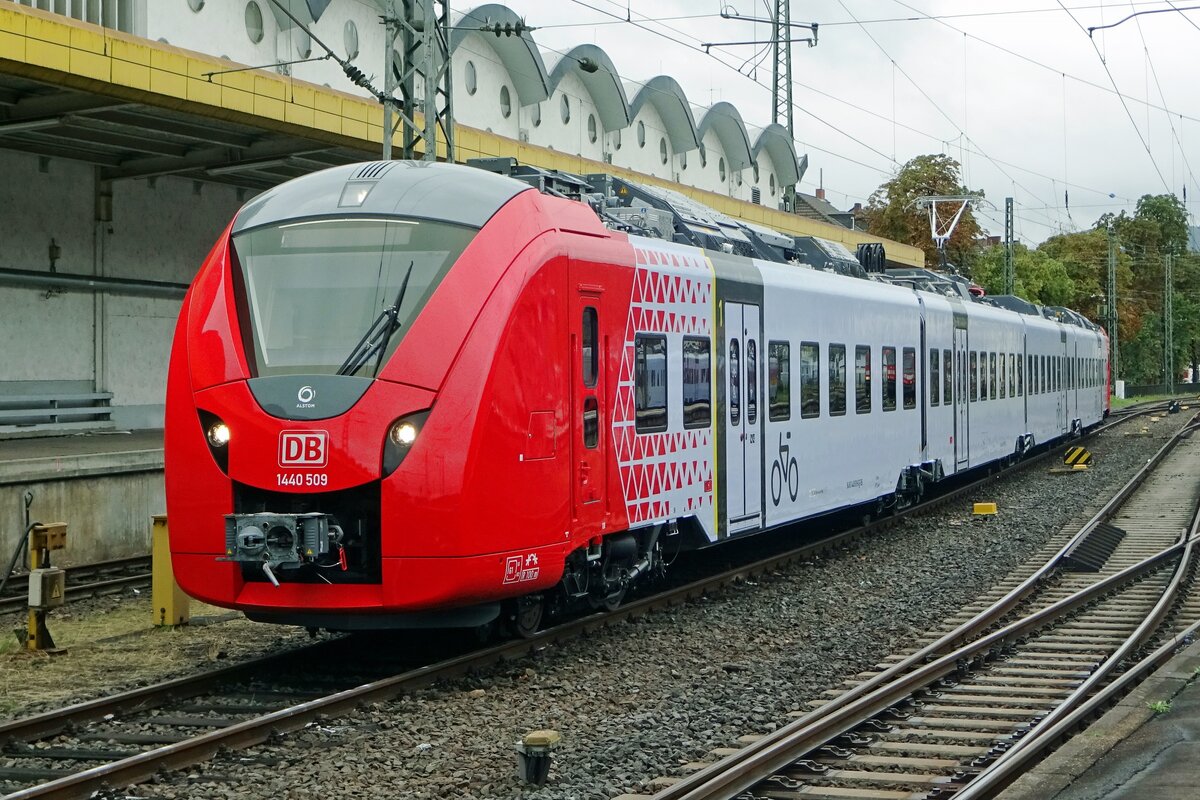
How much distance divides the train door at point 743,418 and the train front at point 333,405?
12.7 feet

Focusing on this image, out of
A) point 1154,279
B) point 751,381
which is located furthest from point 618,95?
point 1154,279

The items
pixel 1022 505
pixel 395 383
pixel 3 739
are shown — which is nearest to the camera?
pixel 3 739

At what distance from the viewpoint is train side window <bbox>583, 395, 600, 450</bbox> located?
1027cm

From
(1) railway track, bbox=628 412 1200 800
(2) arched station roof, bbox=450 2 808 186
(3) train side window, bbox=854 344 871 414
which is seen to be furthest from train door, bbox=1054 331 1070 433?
(1) railway track, bbox=628 412 1200 800

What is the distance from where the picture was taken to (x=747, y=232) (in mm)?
15305

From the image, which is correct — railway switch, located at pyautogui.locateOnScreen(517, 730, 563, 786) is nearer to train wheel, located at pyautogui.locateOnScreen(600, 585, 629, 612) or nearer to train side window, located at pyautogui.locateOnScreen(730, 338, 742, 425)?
train wheel, located at pyautogui.locateOnScreen(600, 585, 629, 612)

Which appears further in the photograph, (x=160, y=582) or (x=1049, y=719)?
(x=160, y=582)

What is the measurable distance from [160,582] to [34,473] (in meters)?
4.25

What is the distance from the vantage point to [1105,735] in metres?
7.58

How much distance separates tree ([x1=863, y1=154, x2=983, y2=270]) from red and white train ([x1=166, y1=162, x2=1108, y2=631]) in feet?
181

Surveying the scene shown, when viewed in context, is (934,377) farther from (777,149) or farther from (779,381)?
(777,149)

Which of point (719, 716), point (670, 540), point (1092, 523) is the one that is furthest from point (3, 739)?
point (1092, 523)

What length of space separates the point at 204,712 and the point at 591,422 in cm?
330

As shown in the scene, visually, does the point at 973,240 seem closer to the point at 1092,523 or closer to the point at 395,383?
the point at 1092,523
